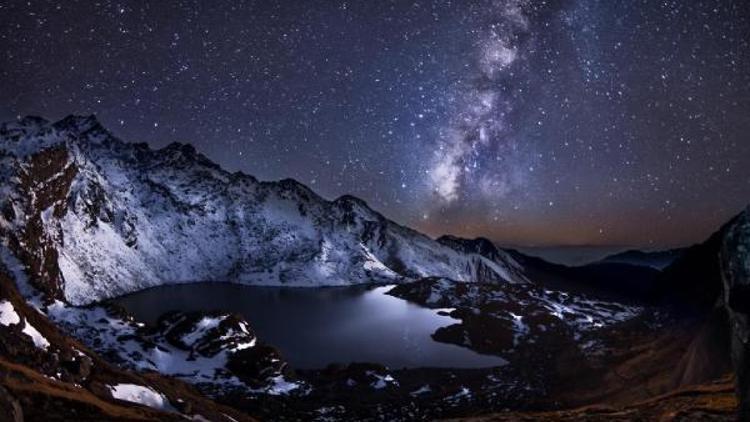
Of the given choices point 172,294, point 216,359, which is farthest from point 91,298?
point 216,359

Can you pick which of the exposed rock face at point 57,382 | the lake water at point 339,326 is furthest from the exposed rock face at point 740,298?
the lake water at point 339,326

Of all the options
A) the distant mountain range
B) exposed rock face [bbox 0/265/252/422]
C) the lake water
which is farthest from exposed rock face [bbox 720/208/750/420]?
the lake water

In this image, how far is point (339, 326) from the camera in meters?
136

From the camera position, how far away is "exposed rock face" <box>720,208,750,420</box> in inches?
505

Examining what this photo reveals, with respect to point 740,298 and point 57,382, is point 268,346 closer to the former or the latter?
point 57,382

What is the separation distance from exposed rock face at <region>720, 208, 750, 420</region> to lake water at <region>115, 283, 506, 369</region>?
3071 inches

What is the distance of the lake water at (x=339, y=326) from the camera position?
314 feet

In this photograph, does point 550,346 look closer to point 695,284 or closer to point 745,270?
point 695,284

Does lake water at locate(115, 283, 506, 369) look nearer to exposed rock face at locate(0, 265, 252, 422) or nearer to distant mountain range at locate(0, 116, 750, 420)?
distant mountain range at locate(0, 116, 750, 420)

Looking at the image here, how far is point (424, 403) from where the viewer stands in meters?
59.9

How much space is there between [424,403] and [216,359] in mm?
27419

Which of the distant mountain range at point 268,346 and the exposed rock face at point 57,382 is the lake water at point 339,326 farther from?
the exposed rock face at point 57,382

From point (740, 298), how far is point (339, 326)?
12763 centimetres

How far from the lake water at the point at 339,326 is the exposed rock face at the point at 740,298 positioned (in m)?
78.0
